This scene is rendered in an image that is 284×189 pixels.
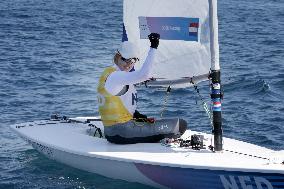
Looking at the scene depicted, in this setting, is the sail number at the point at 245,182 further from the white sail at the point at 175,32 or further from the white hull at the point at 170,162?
the white sail at the point at 175,32

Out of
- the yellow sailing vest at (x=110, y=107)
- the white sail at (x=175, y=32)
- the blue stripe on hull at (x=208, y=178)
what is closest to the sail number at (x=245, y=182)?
the blue stripe on hull at (x=208, y=178)

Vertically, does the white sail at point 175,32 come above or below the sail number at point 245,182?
above

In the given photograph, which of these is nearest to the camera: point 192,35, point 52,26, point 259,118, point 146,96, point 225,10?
point 192,35

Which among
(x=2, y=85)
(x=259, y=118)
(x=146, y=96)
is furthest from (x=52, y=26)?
(x=259, y=118)

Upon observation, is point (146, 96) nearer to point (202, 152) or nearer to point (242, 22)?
point (202, 152)

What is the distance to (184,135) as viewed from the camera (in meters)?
12.0

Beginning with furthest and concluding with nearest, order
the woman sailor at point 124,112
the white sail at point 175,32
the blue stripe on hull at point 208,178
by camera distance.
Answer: the white sail at point 175,32
the woman sailor at point 124,112
the blue stripe on hull at point 208,178

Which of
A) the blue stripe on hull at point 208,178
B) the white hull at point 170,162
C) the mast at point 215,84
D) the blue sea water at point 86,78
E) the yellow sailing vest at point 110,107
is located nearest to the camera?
the blue stripe on hull at point 208,178

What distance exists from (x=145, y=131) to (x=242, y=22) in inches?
863

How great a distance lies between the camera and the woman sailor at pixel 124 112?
1077cm

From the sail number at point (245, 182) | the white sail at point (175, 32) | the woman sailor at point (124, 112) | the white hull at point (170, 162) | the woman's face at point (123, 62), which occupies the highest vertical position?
the white sail at point (175, 32)

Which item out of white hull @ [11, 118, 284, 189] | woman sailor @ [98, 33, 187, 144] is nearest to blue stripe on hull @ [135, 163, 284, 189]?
white hull @ [11, 118, 284, 189]

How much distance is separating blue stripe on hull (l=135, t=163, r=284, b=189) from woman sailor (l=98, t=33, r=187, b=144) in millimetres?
700

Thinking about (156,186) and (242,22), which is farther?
(242,22)
